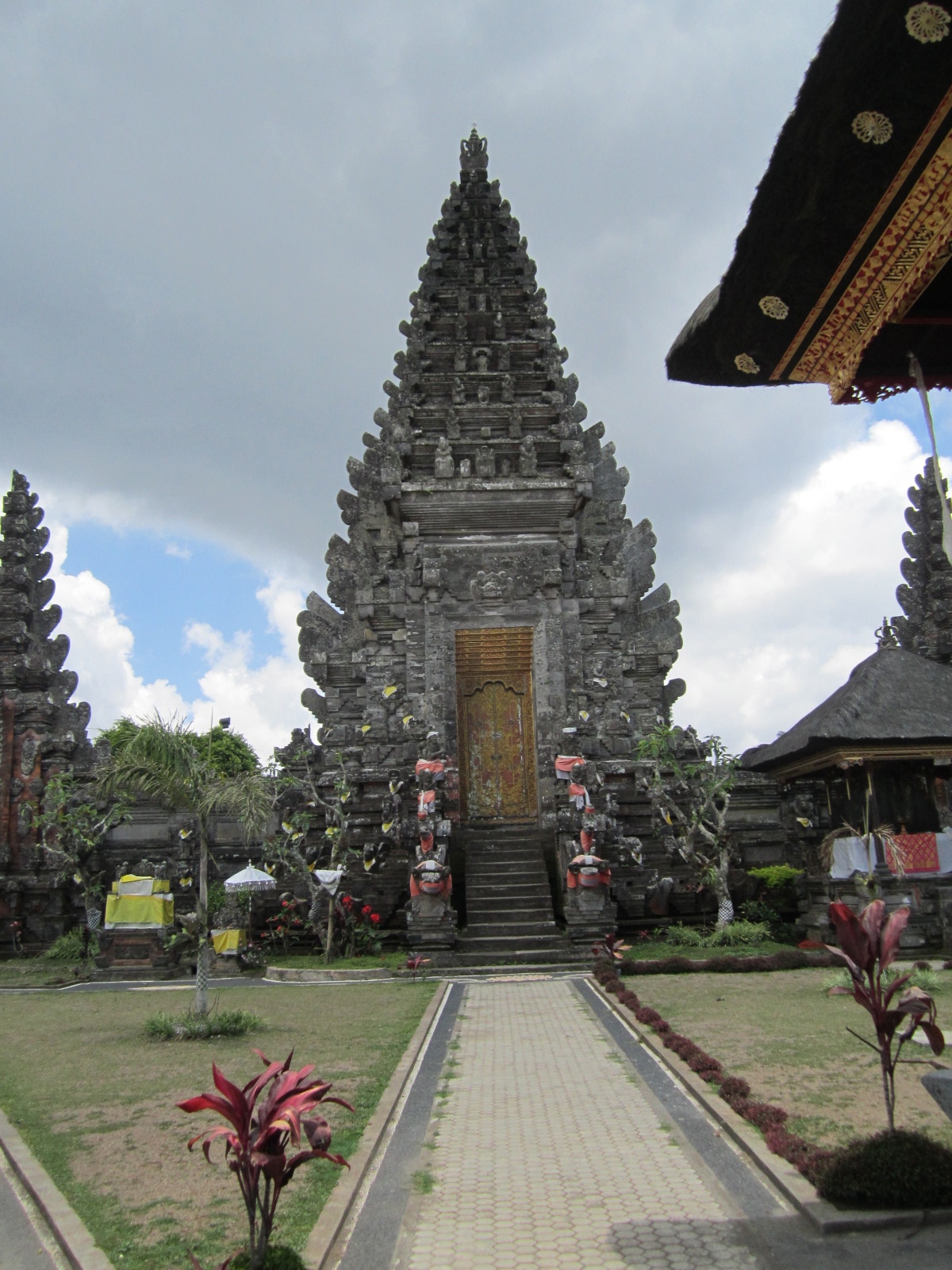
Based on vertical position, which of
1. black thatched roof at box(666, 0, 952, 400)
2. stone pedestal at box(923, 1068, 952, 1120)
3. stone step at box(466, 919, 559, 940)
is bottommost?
stone step at box(466, 919, 559, 940)

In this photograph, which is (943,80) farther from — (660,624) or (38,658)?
(38,658)

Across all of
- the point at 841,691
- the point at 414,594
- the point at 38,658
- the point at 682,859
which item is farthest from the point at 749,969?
the point at 38,658

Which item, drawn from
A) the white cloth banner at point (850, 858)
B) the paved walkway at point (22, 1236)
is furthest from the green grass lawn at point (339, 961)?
the paved walkway at point (22, 1236)

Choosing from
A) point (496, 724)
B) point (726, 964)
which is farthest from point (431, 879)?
point (496, 724)

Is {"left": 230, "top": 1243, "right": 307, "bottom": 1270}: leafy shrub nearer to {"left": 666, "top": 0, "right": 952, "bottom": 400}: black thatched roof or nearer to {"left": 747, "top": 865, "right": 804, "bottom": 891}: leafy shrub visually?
{"left": 666, "top": 0, "right": 952, "bottom": 400}: black thatched roof

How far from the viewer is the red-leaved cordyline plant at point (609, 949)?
41.8ft

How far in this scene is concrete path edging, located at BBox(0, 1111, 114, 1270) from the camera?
3992 millimetres

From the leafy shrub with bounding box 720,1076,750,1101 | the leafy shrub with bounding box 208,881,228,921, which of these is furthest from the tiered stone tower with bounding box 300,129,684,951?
the leafy shrub with bounding box 720,1076,750,1101

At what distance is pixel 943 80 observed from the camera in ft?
11.4

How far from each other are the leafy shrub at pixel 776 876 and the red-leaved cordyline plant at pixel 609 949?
345 centimetres

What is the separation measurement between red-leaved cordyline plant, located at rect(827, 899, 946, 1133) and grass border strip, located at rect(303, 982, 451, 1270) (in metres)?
2.51

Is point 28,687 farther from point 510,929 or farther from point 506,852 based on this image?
point 510,929

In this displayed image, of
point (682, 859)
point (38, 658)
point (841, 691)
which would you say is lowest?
point (682, 859)

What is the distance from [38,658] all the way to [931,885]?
17.3m
